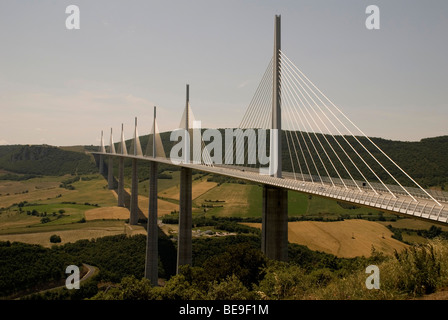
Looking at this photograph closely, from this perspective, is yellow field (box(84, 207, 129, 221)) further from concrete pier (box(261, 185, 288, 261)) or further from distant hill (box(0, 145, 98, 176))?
distant hill (box(0, 145, 98, 176))

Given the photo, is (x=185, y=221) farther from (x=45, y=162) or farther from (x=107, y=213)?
(x=45, y=162)

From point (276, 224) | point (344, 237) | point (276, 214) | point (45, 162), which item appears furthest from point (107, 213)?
point (45, 162)

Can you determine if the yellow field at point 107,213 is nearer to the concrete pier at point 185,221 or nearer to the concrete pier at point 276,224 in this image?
the concrete pier at point 185,221

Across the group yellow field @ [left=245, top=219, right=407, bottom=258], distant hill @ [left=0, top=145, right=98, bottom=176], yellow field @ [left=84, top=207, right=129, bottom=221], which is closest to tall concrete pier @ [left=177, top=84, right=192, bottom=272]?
yellow field @ [left=245, top=219, right=407, bottom=258]
